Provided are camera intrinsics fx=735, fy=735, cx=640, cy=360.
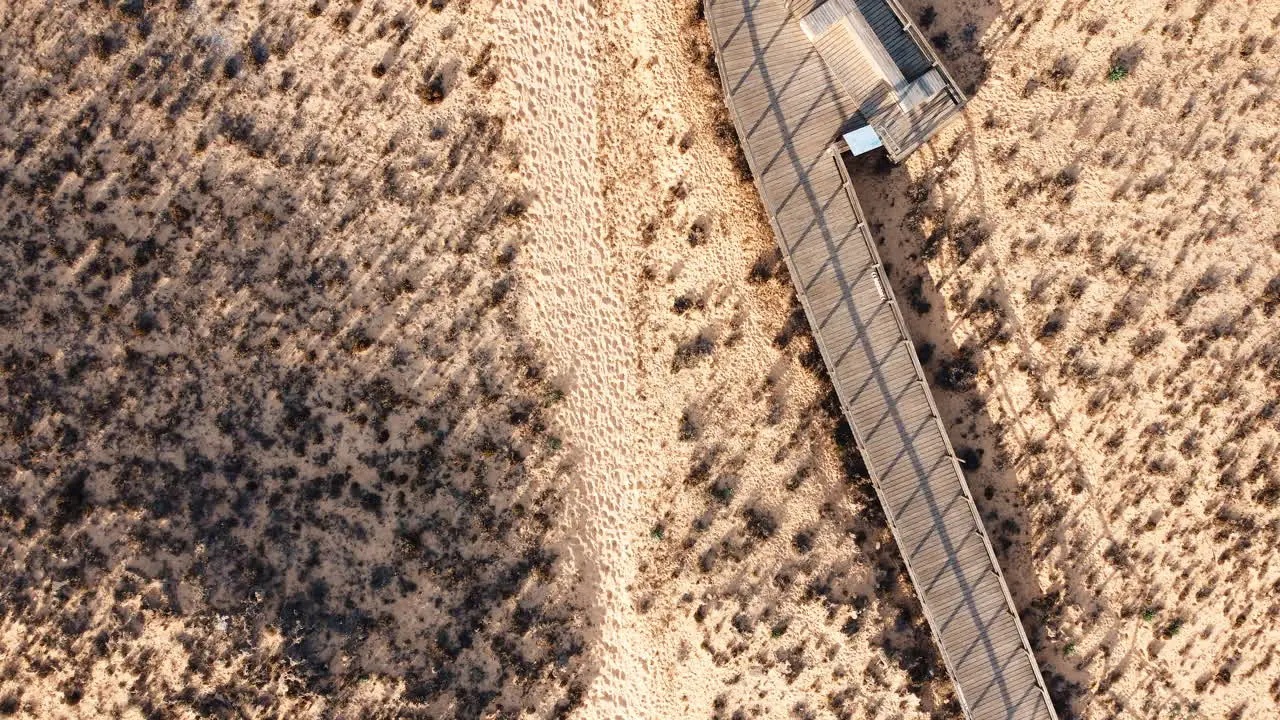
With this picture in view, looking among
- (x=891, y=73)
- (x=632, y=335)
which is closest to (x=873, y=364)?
Answer: (x=632, y=335)

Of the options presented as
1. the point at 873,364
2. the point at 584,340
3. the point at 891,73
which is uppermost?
the point at 891,73

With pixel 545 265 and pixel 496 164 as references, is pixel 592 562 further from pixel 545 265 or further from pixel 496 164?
pixel 496 164

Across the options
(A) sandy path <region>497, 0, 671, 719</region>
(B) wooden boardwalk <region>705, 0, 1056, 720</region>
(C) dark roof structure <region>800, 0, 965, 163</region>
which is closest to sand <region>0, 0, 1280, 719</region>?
(A) sandy path <region>497, 0, 671, 719</region>

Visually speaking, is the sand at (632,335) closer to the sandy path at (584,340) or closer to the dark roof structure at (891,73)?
the sandy path at (584,340)

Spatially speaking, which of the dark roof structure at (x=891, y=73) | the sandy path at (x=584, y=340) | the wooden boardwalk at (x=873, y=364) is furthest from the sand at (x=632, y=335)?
the dark roof structure at (x=891, y=73)

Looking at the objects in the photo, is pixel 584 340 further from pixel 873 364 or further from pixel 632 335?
pixel 873 364

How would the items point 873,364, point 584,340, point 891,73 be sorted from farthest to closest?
point 584,340 < point 873,364 < point 891,73
